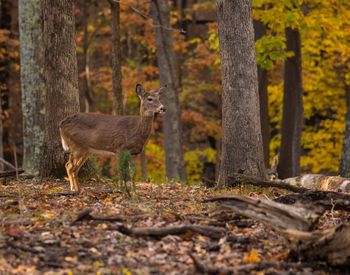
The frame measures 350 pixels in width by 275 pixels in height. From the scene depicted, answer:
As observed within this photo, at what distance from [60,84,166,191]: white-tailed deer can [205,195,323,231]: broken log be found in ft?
16.1

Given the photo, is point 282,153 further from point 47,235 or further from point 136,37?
point 47,235

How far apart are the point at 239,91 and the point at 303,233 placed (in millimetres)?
5029

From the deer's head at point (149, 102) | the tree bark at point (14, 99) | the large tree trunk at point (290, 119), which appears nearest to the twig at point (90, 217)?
the deer's head at point (149, 102)

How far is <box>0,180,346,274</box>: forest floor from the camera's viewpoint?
7.73m

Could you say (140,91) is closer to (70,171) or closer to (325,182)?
(70,171)

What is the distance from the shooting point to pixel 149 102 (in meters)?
14.0

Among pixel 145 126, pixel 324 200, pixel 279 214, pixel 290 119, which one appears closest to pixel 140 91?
pixel 145 126

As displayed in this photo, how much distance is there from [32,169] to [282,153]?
827 centimetres

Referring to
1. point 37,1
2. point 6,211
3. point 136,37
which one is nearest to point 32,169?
point 37,1

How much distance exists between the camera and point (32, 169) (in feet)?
58.0

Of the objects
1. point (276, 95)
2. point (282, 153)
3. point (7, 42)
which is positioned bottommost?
point (282, 153)

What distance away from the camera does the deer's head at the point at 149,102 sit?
13.8m

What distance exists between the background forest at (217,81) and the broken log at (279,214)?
1201cm

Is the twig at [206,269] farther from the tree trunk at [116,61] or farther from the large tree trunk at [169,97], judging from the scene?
the large tree trunk at [169,97]
